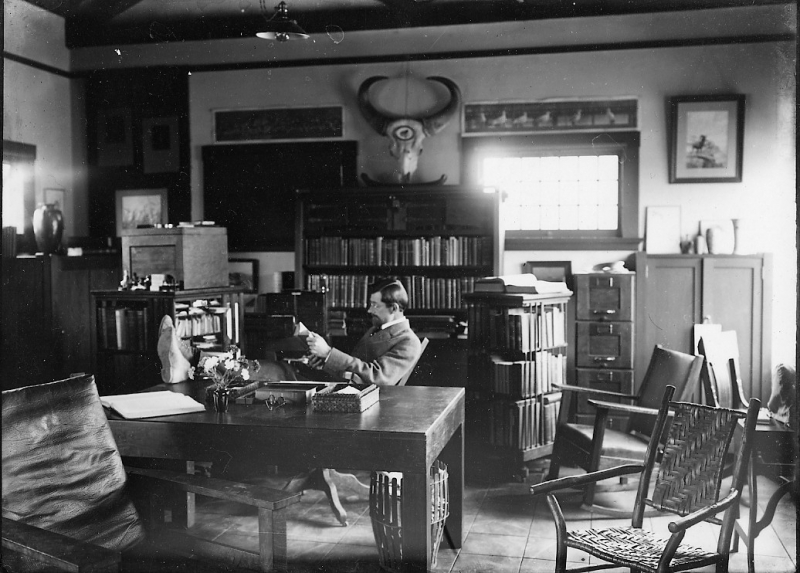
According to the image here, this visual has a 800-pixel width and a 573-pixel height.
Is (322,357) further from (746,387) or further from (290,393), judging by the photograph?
(746,387)

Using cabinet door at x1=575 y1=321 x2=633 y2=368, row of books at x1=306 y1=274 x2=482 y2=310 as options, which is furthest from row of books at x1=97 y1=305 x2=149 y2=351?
cabinet door at x1=575 y1=321 x2=633 y2=368

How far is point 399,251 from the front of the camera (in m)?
6.68

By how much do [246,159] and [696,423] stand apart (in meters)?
5.39

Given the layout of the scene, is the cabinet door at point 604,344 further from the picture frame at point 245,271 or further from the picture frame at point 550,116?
the picture frame at point 245,271

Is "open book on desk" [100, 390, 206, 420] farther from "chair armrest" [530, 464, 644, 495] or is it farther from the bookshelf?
the bookshelf

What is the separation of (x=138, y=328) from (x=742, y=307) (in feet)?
16.1

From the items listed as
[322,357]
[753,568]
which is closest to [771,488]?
[753,568]

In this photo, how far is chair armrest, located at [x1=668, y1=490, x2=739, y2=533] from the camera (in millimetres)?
2408

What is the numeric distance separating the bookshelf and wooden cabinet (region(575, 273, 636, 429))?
2.76 ft

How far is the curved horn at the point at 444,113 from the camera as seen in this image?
6762mm

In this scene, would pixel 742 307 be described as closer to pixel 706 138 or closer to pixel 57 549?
pixel 706 138

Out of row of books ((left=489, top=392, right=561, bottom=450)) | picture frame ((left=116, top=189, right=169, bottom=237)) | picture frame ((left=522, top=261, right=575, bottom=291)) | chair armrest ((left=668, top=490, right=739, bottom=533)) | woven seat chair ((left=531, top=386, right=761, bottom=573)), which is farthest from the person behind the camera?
picture frame ((left=116, top=189, right=169, bottom=237))

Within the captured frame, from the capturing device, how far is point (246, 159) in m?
7.29

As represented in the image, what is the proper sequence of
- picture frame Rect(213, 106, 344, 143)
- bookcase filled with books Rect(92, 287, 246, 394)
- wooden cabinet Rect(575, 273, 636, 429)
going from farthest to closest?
picture frame Rect(213, 106, 344, 143)
wooden cabinet Rect(575, 273, 636, 429)
bookcase filled with books Rect(92, 287, 246, 394)
